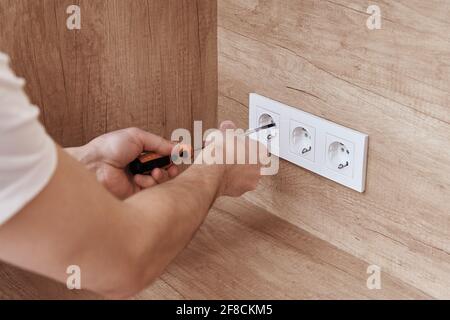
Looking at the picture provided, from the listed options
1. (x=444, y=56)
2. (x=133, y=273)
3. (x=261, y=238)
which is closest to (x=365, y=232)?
(x=261, y=238)

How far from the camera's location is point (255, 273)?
1.03 metres

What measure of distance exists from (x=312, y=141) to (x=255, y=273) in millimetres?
209

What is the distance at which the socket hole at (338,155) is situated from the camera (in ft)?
3.44

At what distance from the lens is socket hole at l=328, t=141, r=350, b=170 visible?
1049 millimetres

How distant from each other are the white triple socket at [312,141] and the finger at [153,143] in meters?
0.17

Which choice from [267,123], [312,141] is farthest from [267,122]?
[312,141]

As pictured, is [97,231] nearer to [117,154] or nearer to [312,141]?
[117,154]

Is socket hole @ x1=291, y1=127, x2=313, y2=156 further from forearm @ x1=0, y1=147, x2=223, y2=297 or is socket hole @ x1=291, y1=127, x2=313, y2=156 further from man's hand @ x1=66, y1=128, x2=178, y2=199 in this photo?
forearm @ x1=0, y1=147, x2=223, y2=297

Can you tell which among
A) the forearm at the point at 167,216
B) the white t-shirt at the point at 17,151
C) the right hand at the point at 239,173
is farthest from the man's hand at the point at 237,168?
the white t-shirt at the point at 17,151

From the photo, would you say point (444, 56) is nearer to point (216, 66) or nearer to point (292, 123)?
point (292, 123)

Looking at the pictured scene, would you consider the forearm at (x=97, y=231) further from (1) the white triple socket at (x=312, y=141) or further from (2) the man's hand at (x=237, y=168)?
(1) the white triple socket at (x=312, y=141)

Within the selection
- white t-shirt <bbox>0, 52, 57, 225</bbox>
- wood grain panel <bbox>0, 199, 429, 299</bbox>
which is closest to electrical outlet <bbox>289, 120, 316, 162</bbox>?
wood grain panel <bbox>0, 199, 429, 299</bbox>

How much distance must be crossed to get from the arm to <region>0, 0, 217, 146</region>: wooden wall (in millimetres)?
310

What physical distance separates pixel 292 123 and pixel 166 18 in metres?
0.25
